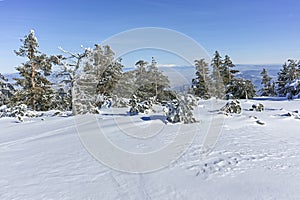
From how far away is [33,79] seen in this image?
823 inches

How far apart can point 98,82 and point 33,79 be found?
25.1 ft

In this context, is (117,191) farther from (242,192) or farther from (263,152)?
(263,152)

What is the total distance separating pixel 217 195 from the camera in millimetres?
2879

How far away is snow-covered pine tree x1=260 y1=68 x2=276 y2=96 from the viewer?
112ft

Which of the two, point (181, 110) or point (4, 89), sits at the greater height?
point (4, 89)

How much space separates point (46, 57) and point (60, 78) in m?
8.97

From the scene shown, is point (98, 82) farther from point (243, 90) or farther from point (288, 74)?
point (288, 74)

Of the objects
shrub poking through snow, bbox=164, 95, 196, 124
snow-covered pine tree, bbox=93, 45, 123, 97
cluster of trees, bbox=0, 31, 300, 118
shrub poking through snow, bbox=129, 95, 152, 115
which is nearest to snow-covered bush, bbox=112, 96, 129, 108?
cluster of trees, bbox=0, 31, 300, 118

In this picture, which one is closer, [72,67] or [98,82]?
[72,67]

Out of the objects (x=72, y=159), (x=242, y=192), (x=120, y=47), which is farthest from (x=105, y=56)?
(x=242, y=192)

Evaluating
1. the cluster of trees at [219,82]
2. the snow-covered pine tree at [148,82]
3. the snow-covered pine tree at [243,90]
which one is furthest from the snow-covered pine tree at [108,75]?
the snow-covered pine tree at [243,90]

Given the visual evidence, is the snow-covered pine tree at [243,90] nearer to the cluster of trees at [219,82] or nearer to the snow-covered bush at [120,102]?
the cluster of trees at [219,82]

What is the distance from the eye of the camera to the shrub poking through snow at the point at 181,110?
303 inches

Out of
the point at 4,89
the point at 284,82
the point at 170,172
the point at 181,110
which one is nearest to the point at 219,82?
the point at 181,110
